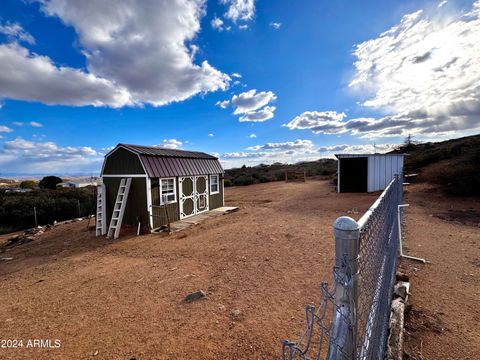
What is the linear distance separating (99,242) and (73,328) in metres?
5.44

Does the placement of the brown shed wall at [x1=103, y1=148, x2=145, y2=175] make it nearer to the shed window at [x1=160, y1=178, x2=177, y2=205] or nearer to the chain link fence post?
the shed window at [x1=160, y1=178, x2=177, y2=205]

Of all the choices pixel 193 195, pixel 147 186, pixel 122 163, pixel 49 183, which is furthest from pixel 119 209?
pixel 49 183

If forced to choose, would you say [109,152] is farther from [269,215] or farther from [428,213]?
[428,213]

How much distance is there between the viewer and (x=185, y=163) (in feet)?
36.0

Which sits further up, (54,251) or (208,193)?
(208,193)

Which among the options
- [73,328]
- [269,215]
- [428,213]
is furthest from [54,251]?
[428,213]

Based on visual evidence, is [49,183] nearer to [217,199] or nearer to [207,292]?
[217,199]

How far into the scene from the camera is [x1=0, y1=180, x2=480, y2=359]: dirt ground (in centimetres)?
302

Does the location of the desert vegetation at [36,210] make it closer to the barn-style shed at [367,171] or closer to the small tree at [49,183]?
the small tree at [49,183]

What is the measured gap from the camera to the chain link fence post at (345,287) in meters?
1.14

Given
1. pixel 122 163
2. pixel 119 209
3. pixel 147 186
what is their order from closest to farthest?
1. pixel 147 186
2. pixel 119 209
3. pixel 122 163

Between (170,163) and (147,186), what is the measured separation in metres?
1.70

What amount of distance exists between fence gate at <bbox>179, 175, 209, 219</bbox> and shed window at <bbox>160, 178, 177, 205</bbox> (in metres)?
0.39

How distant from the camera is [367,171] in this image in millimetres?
15562
